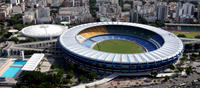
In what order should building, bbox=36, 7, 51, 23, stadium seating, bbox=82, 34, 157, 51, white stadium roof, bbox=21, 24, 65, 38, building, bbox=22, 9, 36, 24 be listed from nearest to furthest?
stadium seating, bbox=82, 34, 157, 51 < white stadium roof, bbox=21, 24, 65, 38 < building, bbox=22, 9, 36, 24 < building, bbox=36, 7, 51, 23

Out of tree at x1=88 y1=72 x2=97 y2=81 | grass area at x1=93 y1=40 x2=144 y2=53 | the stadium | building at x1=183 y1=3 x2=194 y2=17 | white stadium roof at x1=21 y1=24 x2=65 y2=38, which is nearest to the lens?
tree at x1=88 y1=72 x2=97 y2=81

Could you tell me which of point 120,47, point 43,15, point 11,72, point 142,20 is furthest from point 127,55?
point 43,15

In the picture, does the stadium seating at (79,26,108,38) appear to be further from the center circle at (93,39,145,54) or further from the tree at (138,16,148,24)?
the tree at (138,16,148,24)

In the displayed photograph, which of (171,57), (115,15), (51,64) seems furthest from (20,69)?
(115,15)

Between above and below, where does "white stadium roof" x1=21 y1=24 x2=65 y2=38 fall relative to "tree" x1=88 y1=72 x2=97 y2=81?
above

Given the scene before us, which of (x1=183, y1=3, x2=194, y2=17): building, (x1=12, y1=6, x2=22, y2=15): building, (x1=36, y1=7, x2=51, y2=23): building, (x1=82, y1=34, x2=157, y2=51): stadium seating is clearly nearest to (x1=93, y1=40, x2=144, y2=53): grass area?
(x1=82, y1=34, x2=157, y2=51): stadium seating

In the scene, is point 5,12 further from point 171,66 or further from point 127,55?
point 171,66

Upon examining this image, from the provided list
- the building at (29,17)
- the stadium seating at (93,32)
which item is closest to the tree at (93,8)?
the building at (29,17)

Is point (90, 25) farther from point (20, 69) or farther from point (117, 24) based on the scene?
point (20, 69)

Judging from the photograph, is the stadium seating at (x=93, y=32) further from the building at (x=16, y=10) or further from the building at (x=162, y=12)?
the building at (x=16, y=10)
